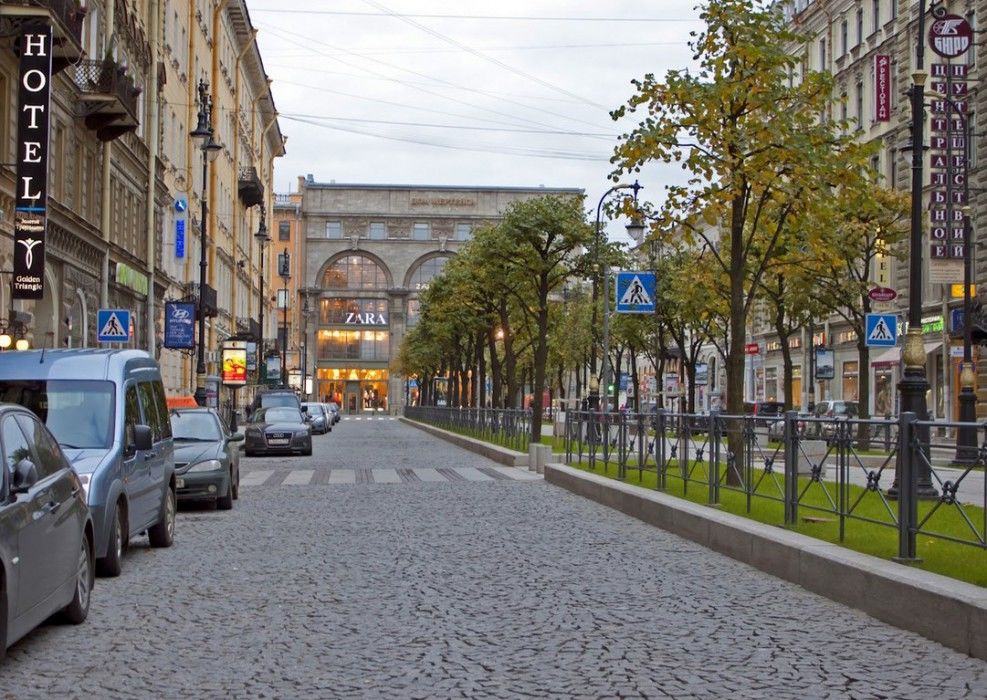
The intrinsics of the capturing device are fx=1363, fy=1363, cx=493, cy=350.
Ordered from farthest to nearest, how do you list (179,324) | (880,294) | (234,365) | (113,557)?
1. (234,365)
2. (179,324)
3. (880,294)
4. (113,557)

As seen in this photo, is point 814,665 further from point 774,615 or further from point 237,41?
point 237,41

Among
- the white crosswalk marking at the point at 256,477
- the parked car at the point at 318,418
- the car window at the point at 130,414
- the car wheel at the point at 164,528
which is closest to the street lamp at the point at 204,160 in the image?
the white crosswalk marking at the point at 256,477

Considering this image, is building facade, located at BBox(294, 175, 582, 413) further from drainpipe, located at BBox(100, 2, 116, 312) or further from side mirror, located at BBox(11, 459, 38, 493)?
side mirror, located at BBox(11, 459, 38, 493)

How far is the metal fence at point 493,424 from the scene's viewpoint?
3500 cm

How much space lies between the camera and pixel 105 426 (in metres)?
11.7

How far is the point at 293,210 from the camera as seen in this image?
419ft

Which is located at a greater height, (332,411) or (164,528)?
(164,528)

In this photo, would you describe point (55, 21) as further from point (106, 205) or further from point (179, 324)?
point (179, 324)

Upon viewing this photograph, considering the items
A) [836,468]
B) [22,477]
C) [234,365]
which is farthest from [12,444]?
[234,365]

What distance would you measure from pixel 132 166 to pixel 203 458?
22.1 meters

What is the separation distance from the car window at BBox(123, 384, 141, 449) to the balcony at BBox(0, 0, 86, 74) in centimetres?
1278

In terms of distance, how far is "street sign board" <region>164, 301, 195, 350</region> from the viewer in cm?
3978

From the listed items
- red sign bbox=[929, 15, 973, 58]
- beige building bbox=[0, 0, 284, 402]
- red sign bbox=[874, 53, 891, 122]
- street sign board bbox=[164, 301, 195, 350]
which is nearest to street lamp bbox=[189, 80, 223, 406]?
street sign board bbox=[164, 301, 195, 350]

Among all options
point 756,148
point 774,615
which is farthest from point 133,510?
point 756,148
